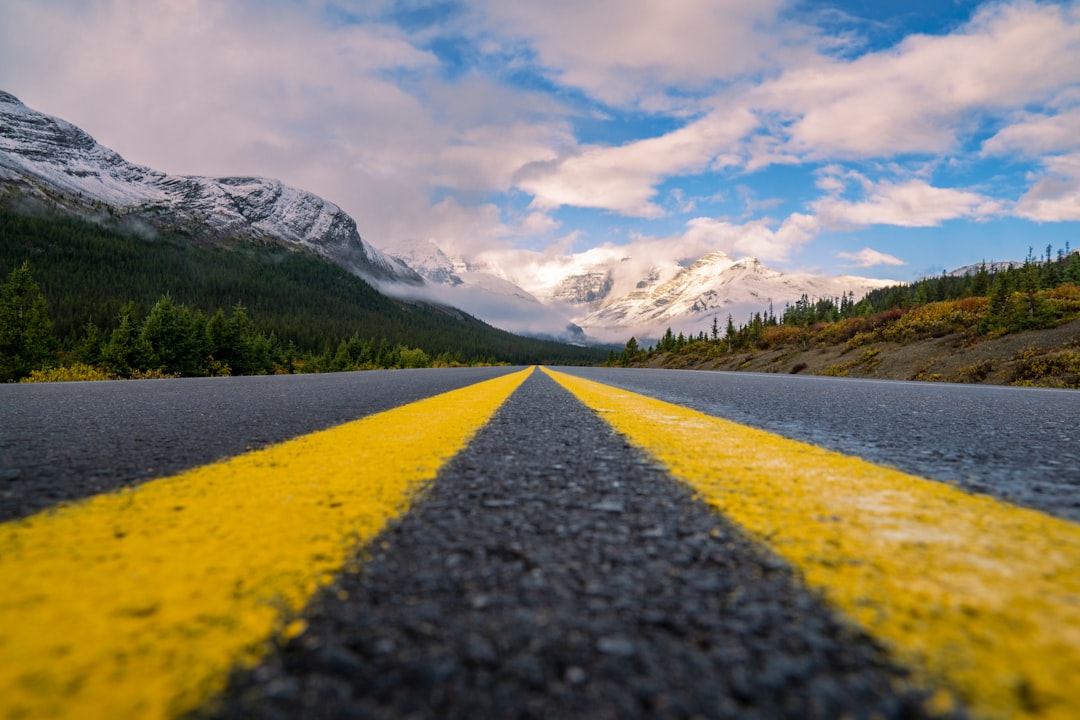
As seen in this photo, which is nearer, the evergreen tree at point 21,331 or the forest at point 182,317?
the evergreen tree at point 21,331

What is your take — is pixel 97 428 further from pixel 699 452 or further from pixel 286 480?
pixel 699 452

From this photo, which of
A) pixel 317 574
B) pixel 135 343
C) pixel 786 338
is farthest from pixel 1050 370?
pixel 135 343

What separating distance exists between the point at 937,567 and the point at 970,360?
2671 centimetres

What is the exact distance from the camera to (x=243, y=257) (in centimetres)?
19138

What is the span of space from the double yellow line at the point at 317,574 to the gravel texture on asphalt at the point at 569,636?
0.07 metres

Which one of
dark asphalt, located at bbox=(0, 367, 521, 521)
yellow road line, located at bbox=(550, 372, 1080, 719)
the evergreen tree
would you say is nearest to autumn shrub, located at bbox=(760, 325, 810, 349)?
dark asphalt, located at bbox=(0, 367, 521, 521)

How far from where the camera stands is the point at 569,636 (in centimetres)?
82

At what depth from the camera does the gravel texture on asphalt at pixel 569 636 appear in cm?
67

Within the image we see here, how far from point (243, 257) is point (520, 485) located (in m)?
227

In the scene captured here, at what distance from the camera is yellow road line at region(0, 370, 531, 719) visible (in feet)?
2.17

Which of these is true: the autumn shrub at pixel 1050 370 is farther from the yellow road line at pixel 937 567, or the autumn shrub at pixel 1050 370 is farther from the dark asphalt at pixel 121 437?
the dark asphalt at pixel 121 437

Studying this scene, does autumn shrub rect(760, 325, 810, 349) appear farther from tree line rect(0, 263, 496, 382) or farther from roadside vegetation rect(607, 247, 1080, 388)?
tree line rect(0, 263, 496, 382)

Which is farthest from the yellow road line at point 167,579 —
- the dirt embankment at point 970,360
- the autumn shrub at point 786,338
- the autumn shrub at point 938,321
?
the autumn shrub at point 786,338

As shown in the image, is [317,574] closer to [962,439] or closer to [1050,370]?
[962,439]
